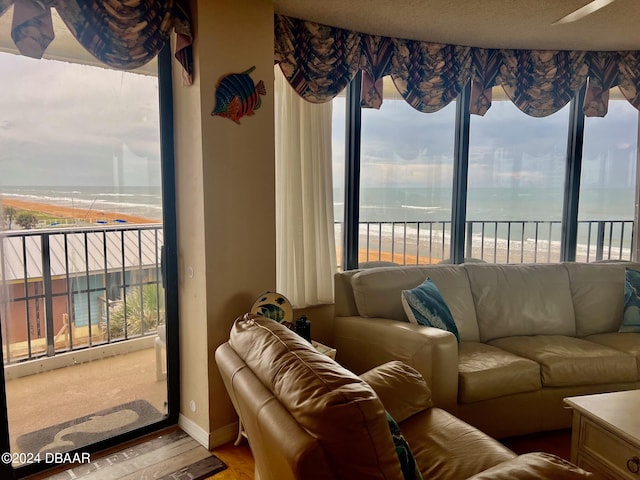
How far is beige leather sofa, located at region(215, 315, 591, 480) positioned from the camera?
986 mm

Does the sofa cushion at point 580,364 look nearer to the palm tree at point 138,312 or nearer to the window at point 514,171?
the window at point 514,171

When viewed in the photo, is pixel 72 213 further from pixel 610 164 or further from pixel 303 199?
pixel 610 164

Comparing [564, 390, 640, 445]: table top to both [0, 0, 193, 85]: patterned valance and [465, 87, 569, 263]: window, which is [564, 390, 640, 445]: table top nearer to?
[465, 87, 569, 263]: window

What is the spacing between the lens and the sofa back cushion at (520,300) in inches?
122

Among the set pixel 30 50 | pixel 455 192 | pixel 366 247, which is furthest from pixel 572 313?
pixel 30 50

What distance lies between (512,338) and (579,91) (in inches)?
88.1

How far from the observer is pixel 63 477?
2199mm

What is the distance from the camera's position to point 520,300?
3.19 metres

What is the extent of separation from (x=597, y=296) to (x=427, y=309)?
1.45 meters

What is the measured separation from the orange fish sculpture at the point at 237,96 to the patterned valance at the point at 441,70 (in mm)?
410

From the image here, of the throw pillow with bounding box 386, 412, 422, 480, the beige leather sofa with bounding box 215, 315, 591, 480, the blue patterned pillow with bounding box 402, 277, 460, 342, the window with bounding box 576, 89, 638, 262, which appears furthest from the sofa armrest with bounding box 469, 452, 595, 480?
the window with bounding box 576, 89, 638, 262

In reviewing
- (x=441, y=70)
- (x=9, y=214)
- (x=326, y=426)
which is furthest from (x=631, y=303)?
(x=9, y=214)

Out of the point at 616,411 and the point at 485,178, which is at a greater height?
the point at 485,178

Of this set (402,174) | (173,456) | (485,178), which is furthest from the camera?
(485,178)
